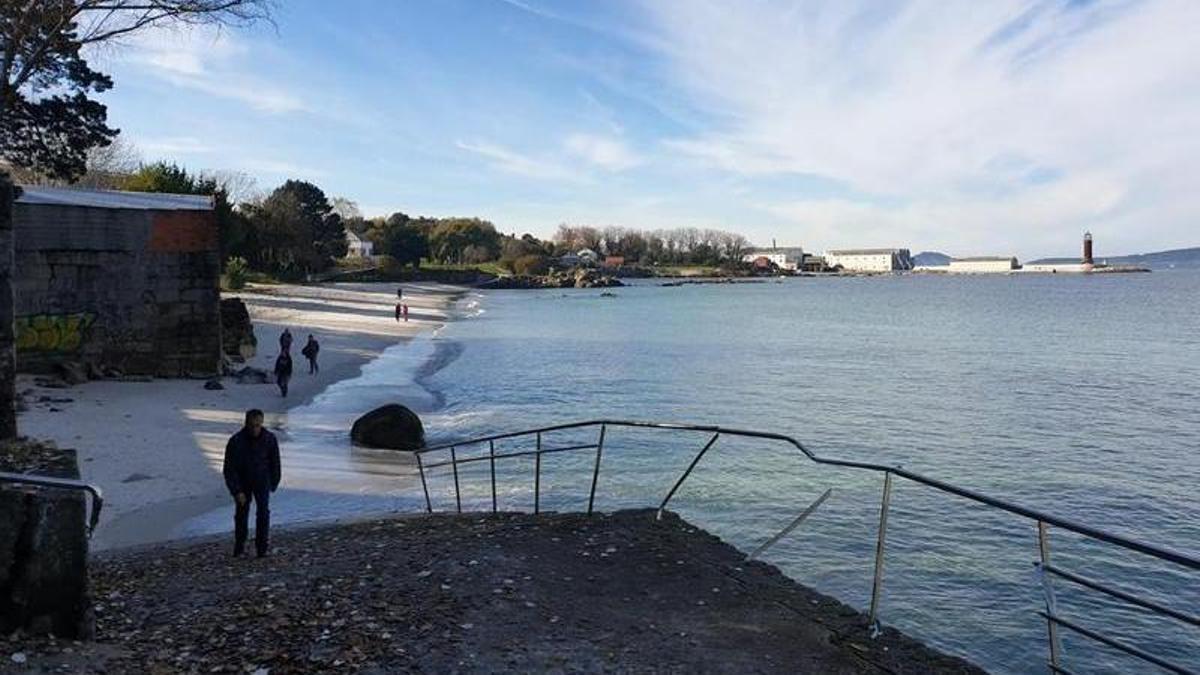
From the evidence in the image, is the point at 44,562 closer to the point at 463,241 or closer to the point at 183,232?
the point at 183,232

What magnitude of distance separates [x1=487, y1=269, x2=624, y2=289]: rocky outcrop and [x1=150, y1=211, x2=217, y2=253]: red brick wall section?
12615 cm

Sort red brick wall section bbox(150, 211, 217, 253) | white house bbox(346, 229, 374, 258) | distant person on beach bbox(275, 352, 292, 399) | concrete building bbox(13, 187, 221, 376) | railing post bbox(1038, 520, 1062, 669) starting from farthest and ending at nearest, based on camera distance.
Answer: white house bbox(346, 229, 374, 258), red brick wall section bbox(150, 211, 217, 253), distant person on beach bbox(275, 352, 292, 399), concrete building bbox(13, 187, 221, 376), railing post bbox(1038, 520, 1062, 669)

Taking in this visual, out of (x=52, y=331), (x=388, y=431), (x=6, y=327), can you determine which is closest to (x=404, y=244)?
(x=52, y=331)

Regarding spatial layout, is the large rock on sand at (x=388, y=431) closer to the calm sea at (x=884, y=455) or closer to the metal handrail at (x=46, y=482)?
the calm sea at (x=884, y=455)

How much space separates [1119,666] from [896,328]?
57505 mm

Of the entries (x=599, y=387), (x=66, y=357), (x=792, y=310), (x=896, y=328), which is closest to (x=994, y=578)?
(x=599, y=387)

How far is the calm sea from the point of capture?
11.5 m

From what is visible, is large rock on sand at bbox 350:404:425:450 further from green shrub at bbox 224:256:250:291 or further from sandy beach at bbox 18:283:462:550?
green shrub at bbox 224:256:250:291

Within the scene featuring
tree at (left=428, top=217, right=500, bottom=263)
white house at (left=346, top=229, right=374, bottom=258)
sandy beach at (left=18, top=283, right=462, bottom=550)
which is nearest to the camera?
sandy beach at (left=18, top=283, right=462, bottom=550)

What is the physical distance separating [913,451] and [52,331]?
22.8m

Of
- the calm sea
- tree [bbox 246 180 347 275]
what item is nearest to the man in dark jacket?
the calm sea

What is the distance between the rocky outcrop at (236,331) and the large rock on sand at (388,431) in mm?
13990

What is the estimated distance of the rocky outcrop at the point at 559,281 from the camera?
157m

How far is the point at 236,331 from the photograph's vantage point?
32438 millimetres
